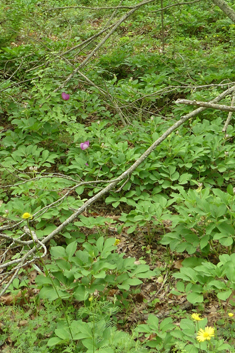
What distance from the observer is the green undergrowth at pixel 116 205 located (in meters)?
2.01

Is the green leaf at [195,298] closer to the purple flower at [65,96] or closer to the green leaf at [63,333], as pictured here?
the green leaf at [63,333]

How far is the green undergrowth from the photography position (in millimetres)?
2010

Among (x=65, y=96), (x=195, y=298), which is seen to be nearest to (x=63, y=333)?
(x=195, y=298)

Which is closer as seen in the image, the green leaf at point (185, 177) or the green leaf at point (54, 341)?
the green leaf at point (54, 341)

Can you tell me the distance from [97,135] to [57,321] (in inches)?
83.0

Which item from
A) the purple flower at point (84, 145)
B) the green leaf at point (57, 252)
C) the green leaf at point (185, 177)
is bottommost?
the green leaf at point (185, 177)

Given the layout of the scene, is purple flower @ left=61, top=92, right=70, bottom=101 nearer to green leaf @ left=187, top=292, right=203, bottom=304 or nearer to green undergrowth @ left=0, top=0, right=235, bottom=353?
green undergrowth @ left=0, top=0, right=235, bottom=353

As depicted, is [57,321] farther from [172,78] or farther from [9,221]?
[172,78]

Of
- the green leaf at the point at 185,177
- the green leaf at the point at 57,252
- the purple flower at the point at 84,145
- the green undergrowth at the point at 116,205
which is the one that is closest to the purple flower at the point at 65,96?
the green undergrowth at the point at 116,205

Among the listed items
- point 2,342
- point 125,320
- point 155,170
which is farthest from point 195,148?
point 2,342

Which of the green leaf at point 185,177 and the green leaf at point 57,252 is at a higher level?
the green leaf at point 57,252

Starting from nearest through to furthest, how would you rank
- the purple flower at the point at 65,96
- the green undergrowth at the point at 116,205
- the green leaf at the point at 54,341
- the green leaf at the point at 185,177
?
the green leaf at the point at 54,341 < the green undergrowth at the point at 116,205 < the green leaf at the point at 185,177 < the purple flower at the point at 65,96

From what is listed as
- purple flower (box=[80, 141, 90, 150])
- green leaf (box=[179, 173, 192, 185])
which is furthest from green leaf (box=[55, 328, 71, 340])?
purple flower (box=[80, 141, 90, 150])

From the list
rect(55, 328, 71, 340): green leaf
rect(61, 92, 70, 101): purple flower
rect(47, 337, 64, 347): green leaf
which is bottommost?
rect(47, 337, 64, 347): green leaf
